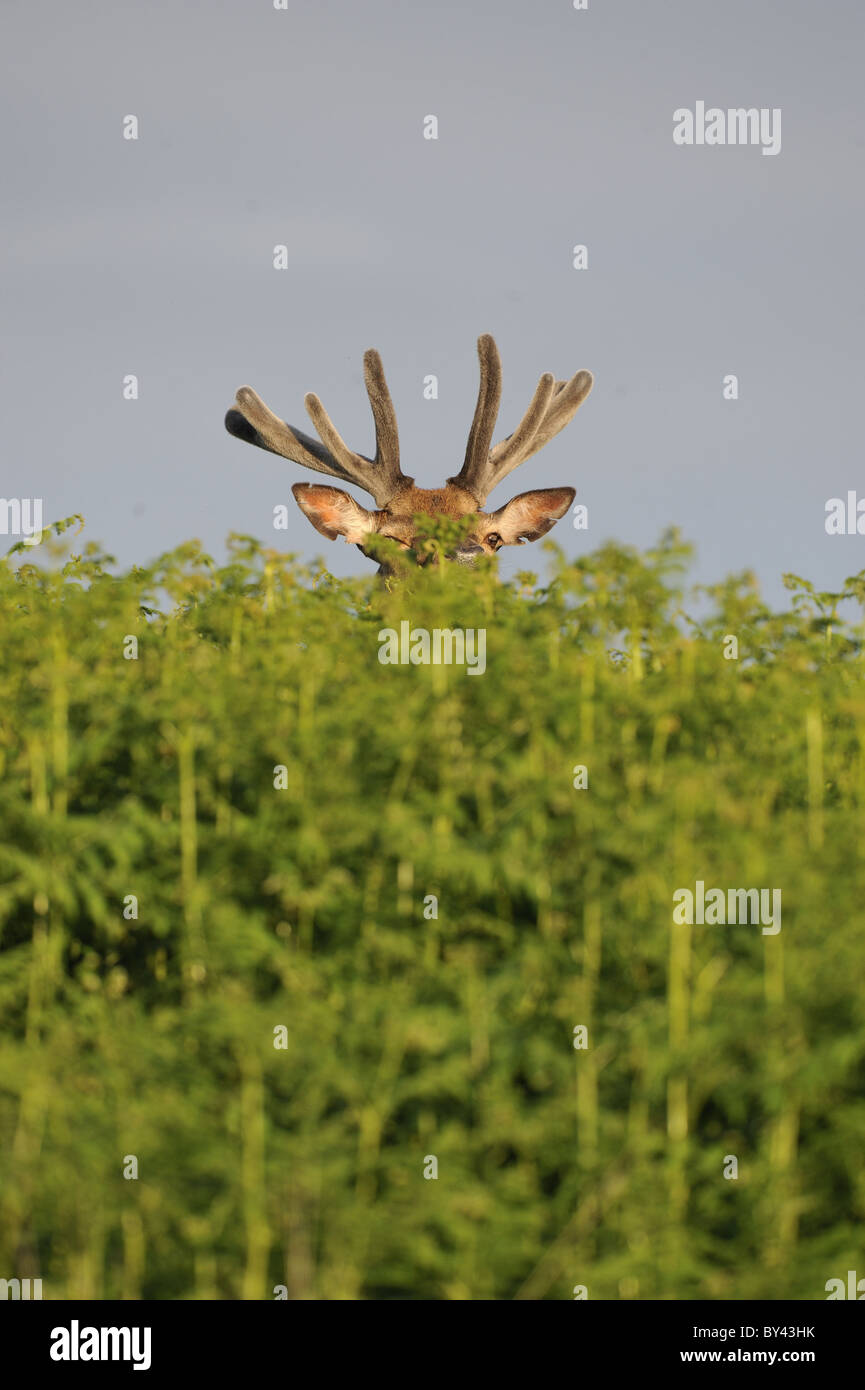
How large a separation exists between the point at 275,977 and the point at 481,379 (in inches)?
530

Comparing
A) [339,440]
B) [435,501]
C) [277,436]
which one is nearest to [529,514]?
[435,501]

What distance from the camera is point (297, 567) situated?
7691 millimetres

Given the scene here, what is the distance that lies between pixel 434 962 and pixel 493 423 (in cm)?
1367

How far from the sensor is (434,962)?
5.52m

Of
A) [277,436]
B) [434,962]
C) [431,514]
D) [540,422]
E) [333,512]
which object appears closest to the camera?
[434,962]

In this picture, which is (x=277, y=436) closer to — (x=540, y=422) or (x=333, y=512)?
(x=333, y=512)

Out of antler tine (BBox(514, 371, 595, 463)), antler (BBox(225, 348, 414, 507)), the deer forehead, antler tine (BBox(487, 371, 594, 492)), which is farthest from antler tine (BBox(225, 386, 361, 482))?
antler tine (BBox(514, 371, 595, 463))

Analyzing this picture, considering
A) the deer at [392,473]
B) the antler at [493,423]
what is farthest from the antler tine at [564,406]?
the deer at [392,473]

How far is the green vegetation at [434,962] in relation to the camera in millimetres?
4809

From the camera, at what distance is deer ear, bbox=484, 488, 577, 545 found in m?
18.4

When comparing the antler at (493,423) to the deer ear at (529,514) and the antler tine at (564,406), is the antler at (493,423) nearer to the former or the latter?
the antler tine at (564,406)

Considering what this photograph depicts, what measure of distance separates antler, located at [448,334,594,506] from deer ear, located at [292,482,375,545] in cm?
174

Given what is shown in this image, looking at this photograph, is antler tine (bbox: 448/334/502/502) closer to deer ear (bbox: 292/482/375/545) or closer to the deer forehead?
the deer forehead
